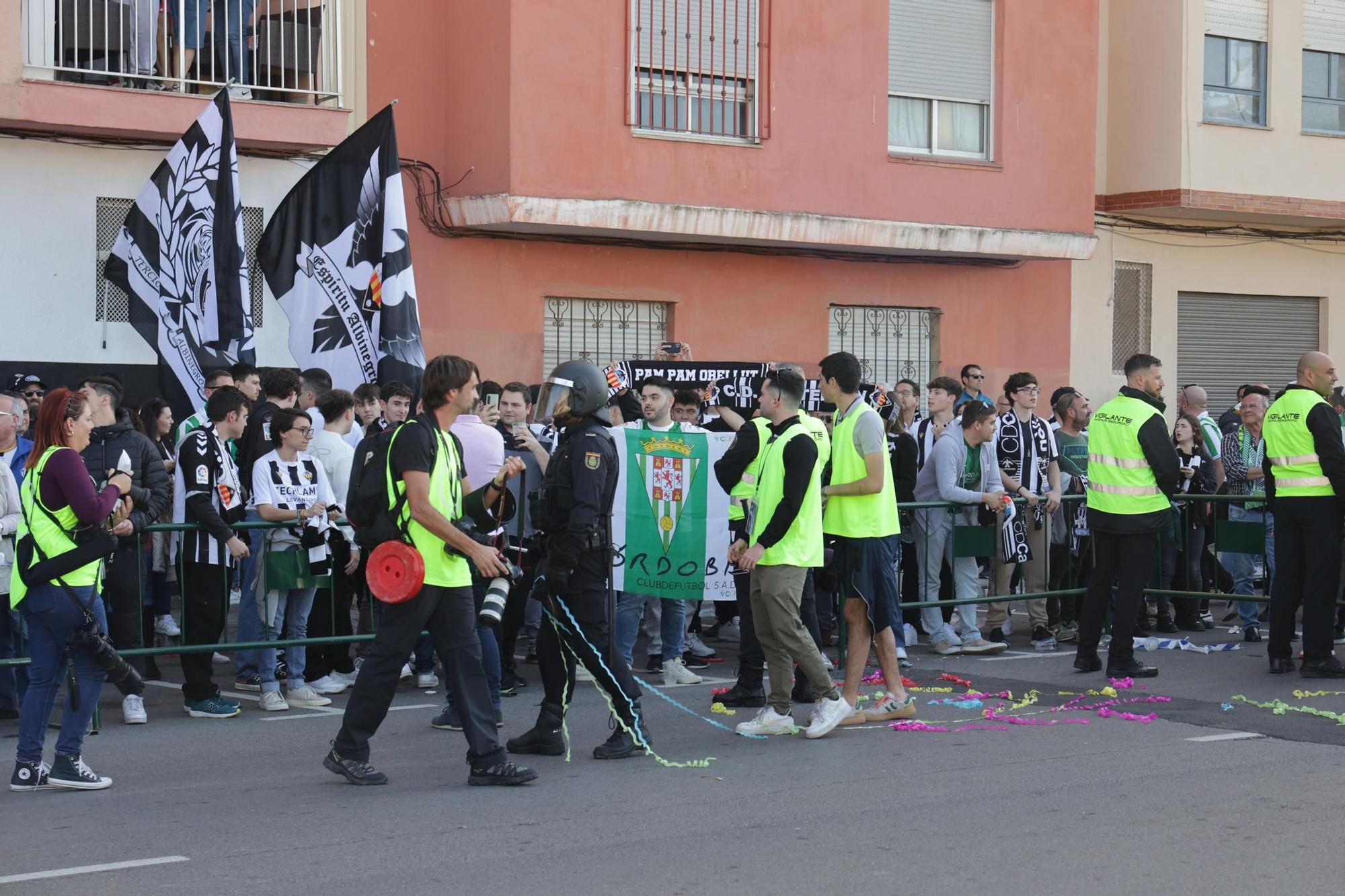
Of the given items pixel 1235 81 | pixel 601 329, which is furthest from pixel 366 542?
pixel 1235 81

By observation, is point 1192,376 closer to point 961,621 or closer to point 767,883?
point 961,621

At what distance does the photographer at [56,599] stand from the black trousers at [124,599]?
2.13 metres

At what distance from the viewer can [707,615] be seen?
14641 mm

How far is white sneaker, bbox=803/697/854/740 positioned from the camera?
9.02 metres

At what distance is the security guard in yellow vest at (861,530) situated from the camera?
9438 millimetres

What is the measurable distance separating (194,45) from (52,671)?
375 inches

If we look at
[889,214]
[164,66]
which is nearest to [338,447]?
[164,66]

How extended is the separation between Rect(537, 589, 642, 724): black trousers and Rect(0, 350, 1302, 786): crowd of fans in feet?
3.09

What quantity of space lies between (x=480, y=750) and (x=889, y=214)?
502 inches

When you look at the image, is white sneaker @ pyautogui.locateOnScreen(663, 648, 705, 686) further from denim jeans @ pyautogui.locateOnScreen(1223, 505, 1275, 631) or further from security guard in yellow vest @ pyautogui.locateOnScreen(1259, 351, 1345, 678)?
denim jeans @ pyautogui.locateOnScreen(1223, 505, 1275, 631)

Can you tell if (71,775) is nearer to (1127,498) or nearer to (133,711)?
(133,711)

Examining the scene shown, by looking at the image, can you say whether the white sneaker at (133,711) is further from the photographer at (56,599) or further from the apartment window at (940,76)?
the apartment window at (940,76)

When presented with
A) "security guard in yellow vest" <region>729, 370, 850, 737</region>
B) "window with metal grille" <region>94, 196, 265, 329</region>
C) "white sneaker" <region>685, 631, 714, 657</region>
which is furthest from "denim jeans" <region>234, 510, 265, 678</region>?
"window with metal grille" <region>94, 196, 265, 329</region>

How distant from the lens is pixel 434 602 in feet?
25.5
